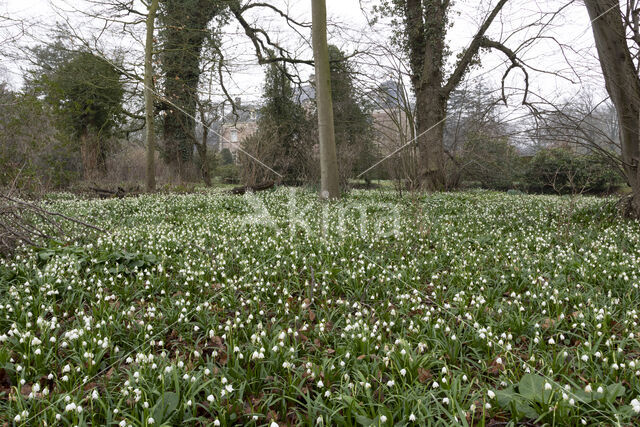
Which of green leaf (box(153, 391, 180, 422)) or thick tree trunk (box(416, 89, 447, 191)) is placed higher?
thick tree trunk (box(416, 89, 447, 191))

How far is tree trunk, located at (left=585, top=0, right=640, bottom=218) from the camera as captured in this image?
20.7 ft

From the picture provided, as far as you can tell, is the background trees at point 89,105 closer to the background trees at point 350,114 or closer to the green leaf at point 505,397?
the background trees at point 350,114

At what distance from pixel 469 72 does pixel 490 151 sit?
6.37 meters

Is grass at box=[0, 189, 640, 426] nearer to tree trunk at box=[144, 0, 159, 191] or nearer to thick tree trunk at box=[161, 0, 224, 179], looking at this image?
tree trunk at box=[144, 0, 159, 191]

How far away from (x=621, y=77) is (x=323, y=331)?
23.5 feet

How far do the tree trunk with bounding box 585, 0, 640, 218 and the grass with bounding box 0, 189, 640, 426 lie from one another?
6.79 feet

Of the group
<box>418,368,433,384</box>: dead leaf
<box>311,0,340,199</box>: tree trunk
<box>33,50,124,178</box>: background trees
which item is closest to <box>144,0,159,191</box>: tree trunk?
<box>33,50,124,178</box>: background trees

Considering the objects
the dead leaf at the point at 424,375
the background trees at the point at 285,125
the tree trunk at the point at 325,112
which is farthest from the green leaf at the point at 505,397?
the background trees at the point at 285,125

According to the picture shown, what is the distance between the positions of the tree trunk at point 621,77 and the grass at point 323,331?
207 centimetres

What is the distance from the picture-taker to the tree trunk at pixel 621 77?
6.31 m

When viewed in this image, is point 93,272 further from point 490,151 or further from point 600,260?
point 490,151

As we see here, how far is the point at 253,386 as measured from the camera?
7.27 feet

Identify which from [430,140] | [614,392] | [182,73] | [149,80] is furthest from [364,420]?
[182,73]

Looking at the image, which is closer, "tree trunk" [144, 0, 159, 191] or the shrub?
"tree trunk" [144, 0, 159, 191]
